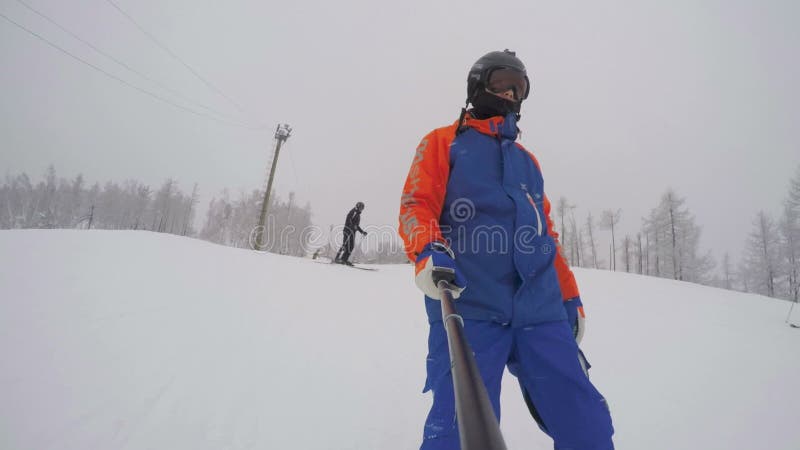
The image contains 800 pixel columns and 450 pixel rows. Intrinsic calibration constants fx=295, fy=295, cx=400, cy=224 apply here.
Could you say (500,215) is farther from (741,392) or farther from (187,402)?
(741,392)

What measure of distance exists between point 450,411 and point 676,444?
2.62 m

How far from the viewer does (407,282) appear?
838 cm

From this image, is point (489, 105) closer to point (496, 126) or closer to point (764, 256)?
point (496, 126)

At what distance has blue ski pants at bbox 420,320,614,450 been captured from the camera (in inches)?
51.9

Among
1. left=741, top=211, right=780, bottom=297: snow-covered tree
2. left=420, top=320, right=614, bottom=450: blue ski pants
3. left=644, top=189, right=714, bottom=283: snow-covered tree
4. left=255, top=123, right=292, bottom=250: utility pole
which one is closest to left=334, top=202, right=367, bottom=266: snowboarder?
left=255, top=123, right=292, bottom=250: utility pole

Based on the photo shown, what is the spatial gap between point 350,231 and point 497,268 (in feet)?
32.1

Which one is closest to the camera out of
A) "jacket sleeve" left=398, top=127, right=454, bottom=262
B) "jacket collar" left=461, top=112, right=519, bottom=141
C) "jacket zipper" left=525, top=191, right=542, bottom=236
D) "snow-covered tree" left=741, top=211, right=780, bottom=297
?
"jacket sleeve" left=398, top=127, right=454, bottom=262

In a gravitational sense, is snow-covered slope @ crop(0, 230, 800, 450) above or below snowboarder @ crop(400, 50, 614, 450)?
below

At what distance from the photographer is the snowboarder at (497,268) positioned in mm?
1390

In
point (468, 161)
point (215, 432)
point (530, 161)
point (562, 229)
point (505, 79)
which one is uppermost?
point (562, 229)

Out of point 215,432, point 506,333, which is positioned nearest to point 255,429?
point 215,432

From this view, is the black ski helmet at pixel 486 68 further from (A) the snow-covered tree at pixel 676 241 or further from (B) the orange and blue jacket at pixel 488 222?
(A) the snow-covered tree at pixel 676 241

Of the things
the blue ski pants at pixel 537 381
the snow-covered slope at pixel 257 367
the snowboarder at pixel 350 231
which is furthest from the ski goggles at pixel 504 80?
the snowboarder at pixel 350 231

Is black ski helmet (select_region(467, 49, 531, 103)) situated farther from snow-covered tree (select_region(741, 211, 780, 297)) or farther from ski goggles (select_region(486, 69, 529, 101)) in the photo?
snow-covered tree (select_region(741, 211, 780, 297))
